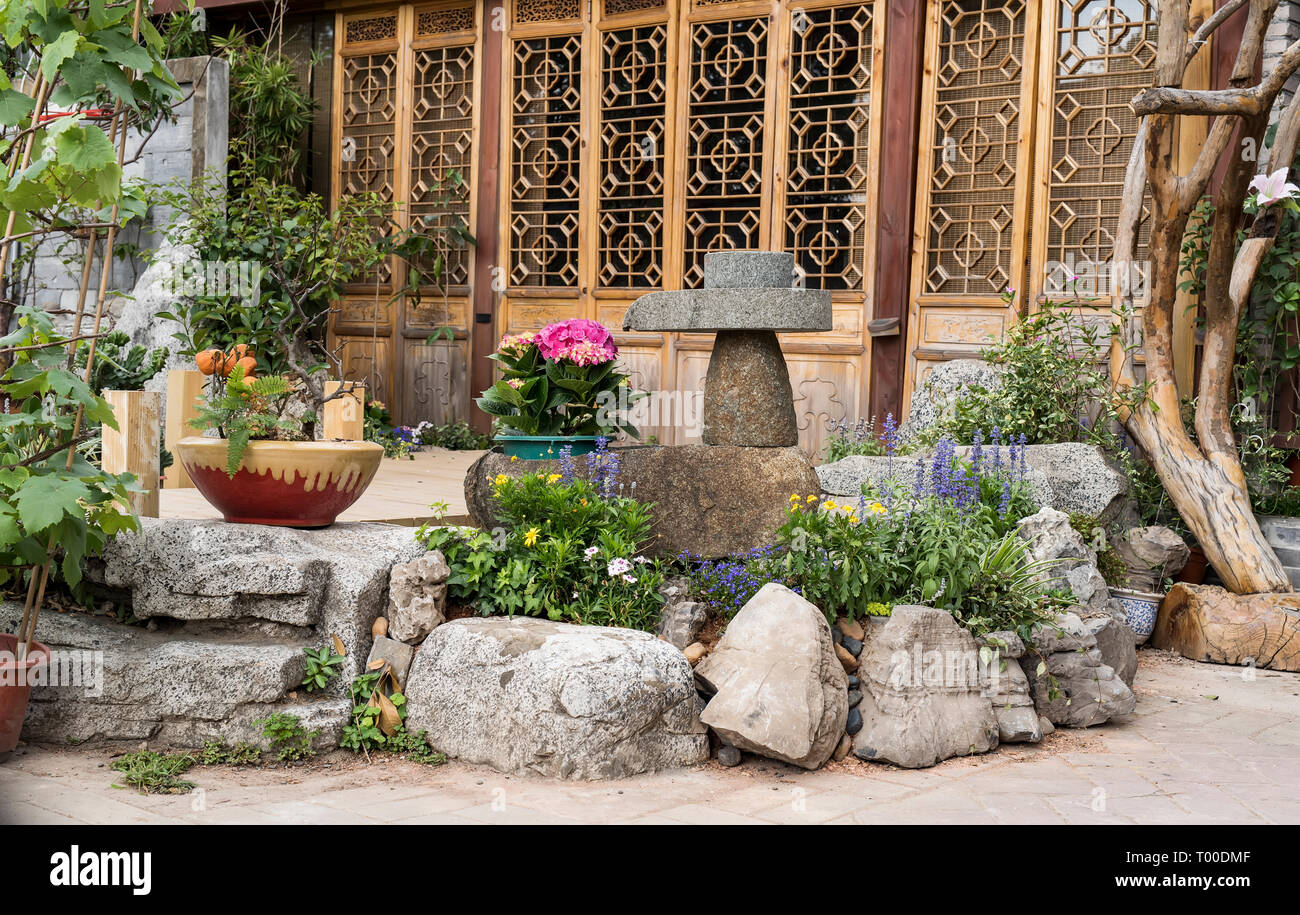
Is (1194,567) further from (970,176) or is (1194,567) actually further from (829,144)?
(829,144)

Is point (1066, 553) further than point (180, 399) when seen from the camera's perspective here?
No

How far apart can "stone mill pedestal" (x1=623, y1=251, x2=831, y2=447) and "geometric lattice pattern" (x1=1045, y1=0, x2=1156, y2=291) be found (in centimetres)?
298

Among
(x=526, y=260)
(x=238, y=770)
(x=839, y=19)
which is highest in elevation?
(x=839, y=19)

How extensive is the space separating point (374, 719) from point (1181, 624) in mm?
4350

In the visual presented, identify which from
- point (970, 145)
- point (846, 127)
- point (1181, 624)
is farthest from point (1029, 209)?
point (1181, 624)

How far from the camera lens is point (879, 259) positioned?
9.12 meters

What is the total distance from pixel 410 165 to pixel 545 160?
4.35ft

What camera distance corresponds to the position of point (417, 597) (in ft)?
18.0

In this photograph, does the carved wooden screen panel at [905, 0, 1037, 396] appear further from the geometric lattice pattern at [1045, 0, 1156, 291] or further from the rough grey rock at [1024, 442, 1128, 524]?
the rough grey rock at [1024, 442, 1128, 524]

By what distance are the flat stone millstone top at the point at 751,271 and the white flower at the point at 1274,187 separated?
9.10 ft

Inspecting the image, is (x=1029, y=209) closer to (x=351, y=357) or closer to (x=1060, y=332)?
(x=1060, y=332)

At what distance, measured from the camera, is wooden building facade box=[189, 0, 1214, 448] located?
28.1ft

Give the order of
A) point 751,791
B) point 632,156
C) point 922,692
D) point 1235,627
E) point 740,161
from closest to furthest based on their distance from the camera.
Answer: point 751,791
point 922,692
point 1235,627
point 740,161
point 632,156

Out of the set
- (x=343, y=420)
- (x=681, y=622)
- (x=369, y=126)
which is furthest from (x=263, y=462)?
(x=369, y=126)
